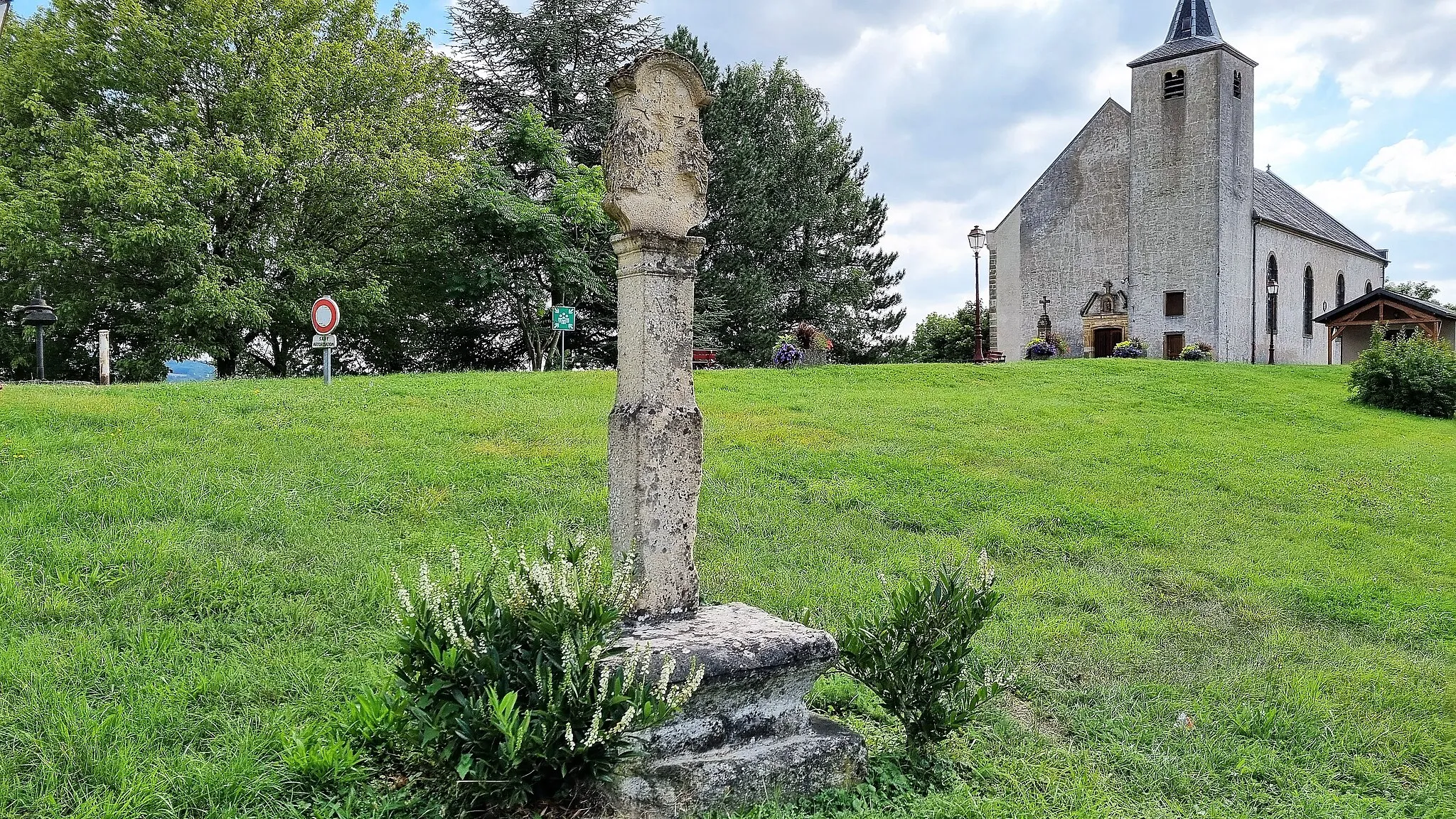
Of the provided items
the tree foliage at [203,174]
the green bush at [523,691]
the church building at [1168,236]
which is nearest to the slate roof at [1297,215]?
the church building at [1168,236]

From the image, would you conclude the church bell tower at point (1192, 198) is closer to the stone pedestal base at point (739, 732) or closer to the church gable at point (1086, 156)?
the church gable at point (1086, 156)

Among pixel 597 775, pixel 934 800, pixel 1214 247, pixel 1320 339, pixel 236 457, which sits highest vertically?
pixel 1214 247

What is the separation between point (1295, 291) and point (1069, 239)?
988cm

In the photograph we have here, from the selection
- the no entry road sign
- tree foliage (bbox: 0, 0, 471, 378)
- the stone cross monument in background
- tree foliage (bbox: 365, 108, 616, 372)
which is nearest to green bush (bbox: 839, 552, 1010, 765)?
the stone cross monument in background

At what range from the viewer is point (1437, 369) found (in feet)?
60.1

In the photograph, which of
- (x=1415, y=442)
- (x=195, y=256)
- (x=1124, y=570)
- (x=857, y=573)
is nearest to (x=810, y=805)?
(x=857, y=573)

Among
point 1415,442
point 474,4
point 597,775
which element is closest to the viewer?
point 597,775

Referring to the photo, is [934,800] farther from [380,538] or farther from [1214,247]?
[1214,247]

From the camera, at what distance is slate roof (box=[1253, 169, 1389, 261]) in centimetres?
3331

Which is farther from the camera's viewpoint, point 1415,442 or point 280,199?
point 280,199

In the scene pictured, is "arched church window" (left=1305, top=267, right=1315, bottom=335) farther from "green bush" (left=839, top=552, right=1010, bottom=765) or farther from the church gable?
"green bush" (left=839, top=552, right=1010, bottom=765)

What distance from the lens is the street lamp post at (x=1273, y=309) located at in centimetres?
3144

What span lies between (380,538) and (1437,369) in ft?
70.7

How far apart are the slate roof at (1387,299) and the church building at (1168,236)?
1936 millimetres
